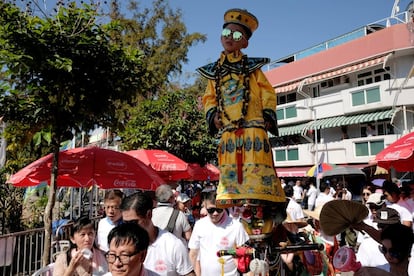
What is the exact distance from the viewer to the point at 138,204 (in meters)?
2.98

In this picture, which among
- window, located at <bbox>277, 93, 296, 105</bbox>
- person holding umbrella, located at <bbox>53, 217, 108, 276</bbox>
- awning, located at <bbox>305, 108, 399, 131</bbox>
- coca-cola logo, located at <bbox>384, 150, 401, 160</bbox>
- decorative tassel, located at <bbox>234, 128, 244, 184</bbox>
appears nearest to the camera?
decorative tassel, located at <bbox>234, 128, 244, 184</bbox>

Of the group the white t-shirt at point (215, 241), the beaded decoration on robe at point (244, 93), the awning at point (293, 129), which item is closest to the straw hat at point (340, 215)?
the beaded decoration on robe at point (244, 93)

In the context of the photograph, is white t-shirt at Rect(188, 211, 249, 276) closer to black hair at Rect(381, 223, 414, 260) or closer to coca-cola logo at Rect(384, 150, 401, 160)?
black hair at Rect(381, 223, 414, 260)

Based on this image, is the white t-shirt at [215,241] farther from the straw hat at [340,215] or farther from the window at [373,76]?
the window at [373,76]

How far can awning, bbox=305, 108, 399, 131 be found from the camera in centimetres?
1778

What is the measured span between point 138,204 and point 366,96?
715 inches

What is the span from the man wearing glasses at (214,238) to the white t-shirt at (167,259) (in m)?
0.95

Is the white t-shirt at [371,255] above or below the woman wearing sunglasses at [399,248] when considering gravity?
below

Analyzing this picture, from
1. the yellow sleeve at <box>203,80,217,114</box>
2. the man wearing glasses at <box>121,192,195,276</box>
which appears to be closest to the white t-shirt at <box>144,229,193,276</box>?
the man wearing glasses at <box>121,192,195,276</box>

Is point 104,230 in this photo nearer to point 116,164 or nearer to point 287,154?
point 116,164

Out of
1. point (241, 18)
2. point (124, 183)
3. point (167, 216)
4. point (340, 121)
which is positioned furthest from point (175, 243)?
point (340, 121)

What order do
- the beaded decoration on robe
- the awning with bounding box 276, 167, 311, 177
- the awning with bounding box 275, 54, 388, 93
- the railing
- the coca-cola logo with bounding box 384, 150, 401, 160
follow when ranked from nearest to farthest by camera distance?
the beaded decoration on robe → the railing → the coca-cola logo with bounding box 384, 150, 401, 160 → the awning with bounding box 275, 54, 388, 93 → the awning with bounding box 276, 167, 311, 177

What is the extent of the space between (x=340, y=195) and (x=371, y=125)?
813 cm

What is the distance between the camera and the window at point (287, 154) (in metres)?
23.2
